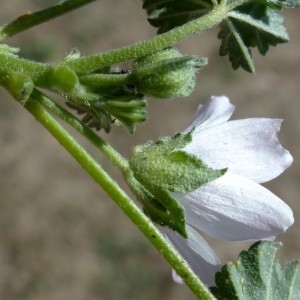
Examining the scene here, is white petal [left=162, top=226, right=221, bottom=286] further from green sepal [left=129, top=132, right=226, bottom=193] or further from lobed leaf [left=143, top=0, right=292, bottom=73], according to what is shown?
lobed leaf [left=143, top=0, right=292, bottom=73]

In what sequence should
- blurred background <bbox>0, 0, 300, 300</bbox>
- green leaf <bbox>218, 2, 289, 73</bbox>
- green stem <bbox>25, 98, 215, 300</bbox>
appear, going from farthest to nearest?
blurred background <bbox>0, 0, 300, 300</bbox>
green leaf <bbox>218, 2, 289, 73</bbox>
green stem <bbox>25, 98, 215, 300</bbox>

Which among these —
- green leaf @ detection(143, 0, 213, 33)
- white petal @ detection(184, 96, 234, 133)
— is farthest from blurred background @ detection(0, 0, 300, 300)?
white petal @ detection(184, 96, 234, 133)

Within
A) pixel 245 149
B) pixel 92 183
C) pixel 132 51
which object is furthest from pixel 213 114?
pixel 92 183

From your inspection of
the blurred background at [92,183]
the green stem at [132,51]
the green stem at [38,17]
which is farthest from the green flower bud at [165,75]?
the blurred background at [92,183]

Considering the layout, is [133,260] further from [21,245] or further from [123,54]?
[123,54]

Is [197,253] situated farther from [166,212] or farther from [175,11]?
[175,11]

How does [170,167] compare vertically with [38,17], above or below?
below
